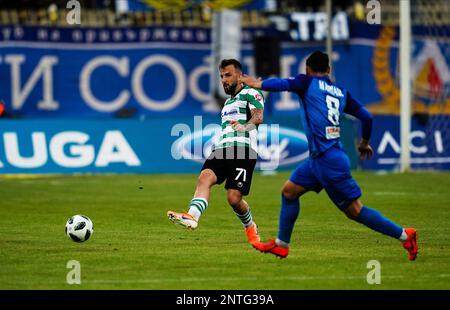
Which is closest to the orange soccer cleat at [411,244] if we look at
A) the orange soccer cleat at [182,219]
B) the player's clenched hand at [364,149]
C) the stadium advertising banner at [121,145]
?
Result: the player's clenched hand at [364,149]

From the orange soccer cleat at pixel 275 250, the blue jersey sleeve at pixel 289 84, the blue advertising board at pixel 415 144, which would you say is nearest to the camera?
the blue jersey sleeve at pixel 289 84

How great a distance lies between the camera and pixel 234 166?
13281mm

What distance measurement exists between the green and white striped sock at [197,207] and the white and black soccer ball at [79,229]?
137 cm

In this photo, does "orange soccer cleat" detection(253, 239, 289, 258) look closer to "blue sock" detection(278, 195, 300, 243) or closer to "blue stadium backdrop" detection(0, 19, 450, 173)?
"blue sock" detection(278, 195, 300, 243)

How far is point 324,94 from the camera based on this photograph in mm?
11672

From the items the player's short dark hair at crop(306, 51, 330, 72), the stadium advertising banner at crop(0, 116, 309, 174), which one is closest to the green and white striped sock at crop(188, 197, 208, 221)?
the player's short dark hair at crop(306, 51, 330, 72)

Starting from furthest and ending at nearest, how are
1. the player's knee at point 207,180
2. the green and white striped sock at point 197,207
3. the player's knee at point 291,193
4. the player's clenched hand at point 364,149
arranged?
the player's knee at point 207,180 → the green and white striped sock at point 197,207 → the player's clenched hand at point 364,149 → the player's knee at point 291,193

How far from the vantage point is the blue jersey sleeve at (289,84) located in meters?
11.3

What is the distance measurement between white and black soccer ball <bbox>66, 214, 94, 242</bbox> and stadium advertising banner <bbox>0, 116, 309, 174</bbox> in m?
12.5

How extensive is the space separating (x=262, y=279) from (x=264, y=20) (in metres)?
27.3

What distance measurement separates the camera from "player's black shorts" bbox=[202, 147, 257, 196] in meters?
13.2

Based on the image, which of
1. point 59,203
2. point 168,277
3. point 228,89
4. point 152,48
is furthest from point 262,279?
point 152,48

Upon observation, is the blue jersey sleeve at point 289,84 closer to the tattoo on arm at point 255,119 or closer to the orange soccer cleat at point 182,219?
the tattoo on arm at point 255,119

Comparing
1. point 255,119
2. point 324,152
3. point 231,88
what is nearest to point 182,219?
point 255,119
